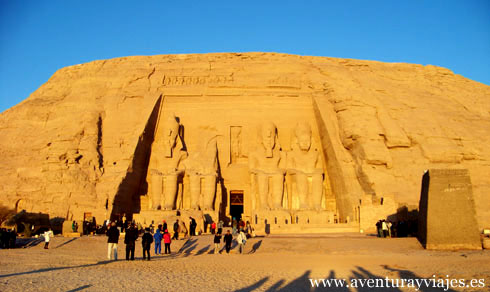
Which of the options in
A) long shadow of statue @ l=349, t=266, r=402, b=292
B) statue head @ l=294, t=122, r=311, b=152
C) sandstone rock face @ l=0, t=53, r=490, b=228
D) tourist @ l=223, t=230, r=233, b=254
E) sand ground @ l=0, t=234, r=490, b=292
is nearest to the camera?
long shadow of statue @ l=349, t=266, r=402, b=292

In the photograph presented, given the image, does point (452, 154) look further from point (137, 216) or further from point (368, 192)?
point (137, 216)

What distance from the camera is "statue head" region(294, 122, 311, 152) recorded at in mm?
18094

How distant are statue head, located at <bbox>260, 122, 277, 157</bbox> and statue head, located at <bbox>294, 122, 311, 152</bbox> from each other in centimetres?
93

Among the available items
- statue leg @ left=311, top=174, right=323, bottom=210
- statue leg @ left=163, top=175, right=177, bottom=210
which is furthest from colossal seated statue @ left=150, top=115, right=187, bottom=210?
statue leg @ left=311, top=174, right=323, bottom=210

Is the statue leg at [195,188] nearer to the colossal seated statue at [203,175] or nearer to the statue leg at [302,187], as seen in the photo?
the colossal seated statue at [203,175]

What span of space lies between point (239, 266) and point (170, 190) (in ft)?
30.2

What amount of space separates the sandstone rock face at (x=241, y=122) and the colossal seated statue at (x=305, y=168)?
588mm

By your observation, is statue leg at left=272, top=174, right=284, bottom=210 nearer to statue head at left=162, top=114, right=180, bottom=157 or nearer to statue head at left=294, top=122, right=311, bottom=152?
statue head at left=294, top=122, right=311, bottom=152

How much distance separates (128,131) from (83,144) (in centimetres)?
169

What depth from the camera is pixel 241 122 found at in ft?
62.8

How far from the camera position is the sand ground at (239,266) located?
6289mm

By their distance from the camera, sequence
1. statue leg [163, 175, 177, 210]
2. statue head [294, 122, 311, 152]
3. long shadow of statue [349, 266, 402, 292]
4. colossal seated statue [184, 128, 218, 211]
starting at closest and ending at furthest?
1. long shadow of statue [349, 266, 402, 292]
2. statue leg [163, 175, 177, 210]
3. colossal seated statue [184, 128, 218, 211]
4. statue head [294, 122, 311, 152]

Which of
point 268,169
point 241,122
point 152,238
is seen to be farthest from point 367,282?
point 241,122

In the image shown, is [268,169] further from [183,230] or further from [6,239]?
[6,239]
